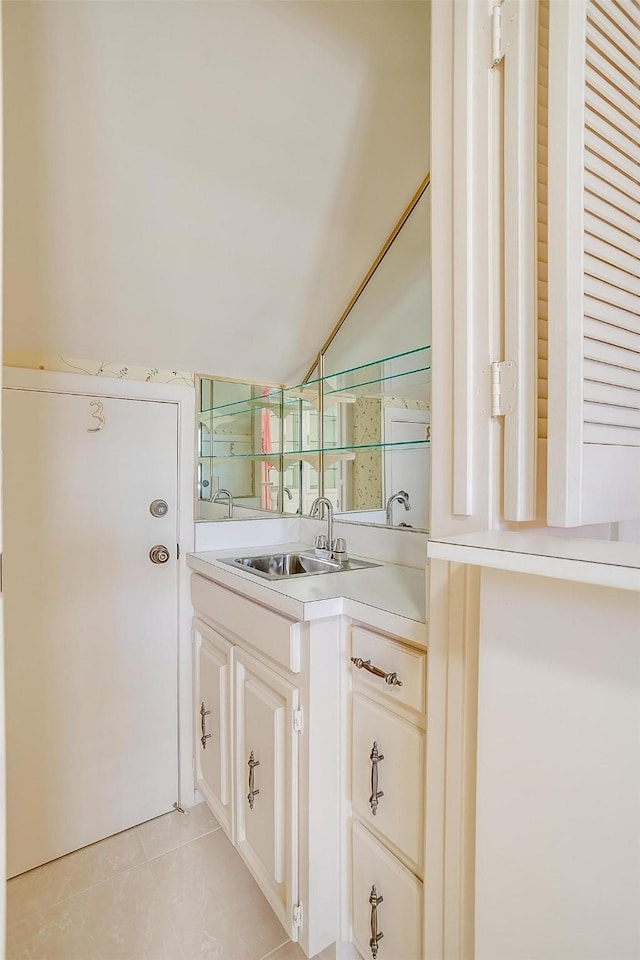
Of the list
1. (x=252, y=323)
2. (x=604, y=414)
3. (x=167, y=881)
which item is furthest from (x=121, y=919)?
(x=252, y=323)

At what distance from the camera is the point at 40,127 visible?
47.0 inches

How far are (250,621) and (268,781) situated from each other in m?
0.46

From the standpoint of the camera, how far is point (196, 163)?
1.36m

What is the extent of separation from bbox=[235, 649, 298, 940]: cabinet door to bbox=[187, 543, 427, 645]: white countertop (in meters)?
0.24

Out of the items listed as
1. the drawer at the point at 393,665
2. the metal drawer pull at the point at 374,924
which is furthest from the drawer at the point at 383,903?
the drawer at the point at 393,665

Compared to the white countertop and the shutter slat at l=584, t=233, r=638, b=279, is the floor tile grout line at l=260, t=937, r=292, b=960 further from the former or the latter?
the shutter slat at l=584, t=233, r=638, b=279

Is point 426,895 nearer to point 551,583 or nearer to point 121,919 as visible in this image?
point 551,583

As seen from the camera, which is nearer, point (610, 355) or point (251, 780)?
point (610, 355)

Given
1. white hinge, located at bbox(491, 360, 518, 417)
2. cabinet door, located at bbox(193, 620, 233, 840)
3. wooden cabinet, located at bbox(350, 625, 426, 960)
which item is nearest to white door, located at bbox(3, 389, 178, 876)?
cabinet door, located at bbox(193, 620, 233, 840)

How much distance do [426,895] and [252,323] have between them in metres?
1.80

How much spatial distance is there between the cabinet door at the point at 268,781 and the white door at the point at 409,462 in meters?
0.74

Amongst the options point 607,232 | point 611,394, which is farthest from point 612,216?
point 611,394

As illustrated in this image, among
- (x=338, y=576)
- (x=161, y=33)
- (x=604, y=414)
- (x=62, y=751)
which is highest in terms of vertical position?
(x=161, y=33)

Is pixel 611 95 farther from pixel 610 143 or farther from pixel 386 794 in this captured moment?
pixel 386 794
